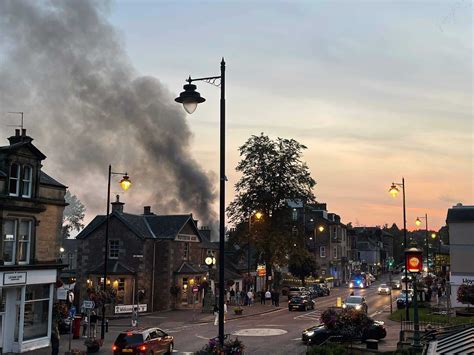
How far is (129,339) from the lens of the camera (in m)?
22.2

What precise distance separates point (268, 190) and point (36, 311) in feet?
119

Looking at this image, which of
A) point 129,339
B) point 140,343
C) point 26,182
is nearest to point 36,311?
point 26,182

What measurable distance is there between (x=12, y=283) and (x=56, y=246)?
3994 millimetres

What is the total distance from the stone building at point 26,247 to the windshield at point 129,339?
281 inches

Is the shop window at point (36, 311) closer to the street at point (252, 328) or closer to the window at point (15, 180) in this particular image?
the street at point (252, 328)

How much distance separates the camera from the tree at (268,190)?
5838 centimetres

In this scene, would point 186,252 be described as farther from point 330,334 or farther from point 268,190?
point 330,334

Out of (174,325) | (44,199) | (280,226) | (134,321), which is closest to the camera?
(44,199)

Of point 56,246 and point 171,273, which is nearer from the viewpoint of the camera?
point 56,246

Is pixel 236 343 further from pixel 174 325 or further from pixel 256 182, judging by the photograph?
pixel 256 182

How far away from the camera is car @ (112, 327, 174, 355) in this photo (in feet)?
71.6

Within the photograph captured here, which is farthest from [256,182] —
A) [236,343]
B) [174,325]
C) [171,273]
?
[236,343]

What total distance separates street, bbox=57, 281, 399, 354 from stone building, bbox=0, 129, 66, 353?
231cm

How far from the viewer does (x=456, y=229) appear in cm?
4434
